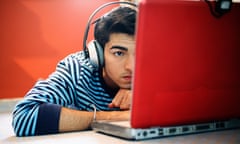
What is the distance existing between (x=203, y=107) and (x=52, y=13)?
2.23m

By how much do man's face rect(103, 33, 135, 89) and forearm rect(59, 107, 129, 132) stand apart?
170 millimetres

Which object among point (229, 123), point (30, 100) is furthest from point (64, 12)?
point (229, 123)

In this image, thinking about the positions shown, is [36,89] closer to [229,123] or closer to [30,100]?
[30,100]

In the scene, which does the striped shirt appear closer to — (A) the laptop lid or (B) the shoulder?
(B) the shoulder

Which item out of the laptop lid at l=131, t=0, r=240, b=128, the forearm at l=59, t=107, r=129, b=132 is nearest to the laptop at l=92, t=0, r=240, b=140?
the laptop lid at l=131, t=0, r=240, b=128

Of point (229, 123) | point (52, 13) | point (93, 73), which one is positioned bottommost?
point (229, 123)

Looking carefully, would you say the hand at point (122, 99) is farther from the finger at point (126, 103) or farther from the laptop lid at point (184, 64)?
the laptop lid at point (184, 64)

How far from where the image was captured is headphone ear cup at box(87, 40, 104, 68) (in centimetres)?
119

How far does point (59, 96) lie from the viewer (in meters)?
1.15

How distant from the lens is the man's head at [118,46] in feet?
3.89

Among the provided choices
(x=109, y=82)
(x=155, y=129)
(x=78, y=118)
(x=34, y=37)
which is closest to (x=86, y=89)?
(x=109, y=82)

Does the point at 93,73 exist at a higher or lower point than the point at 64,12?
lower

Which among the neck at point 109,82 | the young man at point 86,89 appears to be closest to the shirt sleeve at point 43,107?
the young man at point 86,89

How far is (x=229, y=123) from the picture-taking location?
0.95 meters
